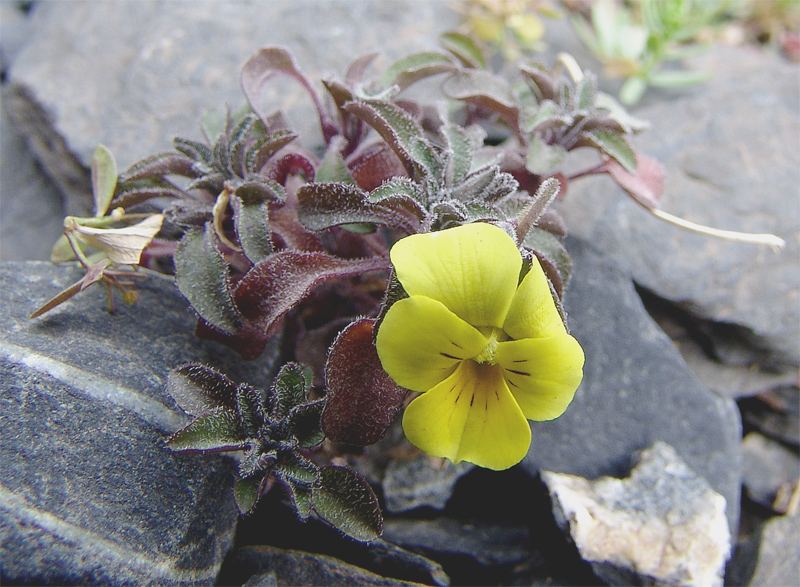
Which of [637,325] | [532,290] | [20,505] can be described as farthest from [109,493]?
[637,325]

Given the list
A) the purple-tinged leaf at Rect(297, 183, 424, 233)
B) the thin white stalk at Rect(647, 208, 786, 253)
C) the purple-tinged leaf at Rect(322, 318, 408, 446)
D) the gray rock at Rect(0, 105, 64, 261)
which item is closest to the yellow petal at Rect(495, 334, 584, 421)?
the purple-tinged leaf at Rect(322, 318, 408, 446)

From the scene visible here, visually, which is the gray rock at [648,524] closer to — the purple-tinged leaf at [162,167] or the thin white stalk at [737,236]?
the thin white stalk at [737,236]

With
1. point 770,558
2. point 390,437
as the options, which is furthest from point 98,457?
point 770,558

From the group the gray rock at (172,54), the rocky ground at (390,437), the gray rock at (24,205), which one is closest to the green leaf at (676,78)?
the rocky ground at (390,437)

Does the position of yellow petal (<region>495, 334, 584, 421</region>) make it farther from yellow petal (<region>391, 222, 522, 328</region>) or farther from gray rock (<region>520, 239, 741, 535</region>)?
gray rock (<region>520, 239, 741, 535</region>)

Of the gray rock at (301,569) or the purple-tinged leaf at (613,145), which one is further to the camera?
the purple-tinged leaf at (613,145)

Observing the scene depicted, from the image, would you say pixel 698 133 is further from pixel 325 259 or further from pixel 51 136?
pixel 51 136

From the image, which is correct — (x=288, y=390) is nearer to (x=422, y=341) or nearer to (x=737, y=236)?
(x=422, y=341)
